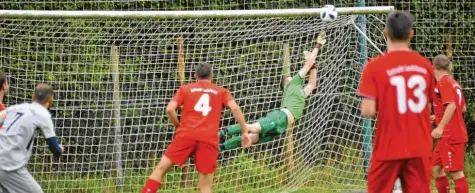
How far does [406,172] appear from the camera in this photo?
612 centimetres

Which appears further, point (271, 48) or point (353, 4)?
point (353, 4)

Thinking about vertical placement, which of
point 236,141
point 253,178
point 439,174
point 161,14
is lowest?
point 253,178

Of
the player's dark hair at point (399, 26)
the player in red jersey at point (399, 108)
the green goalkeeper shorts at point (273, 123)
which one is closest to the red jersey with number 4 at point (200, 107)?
the green goalkeeper shorts at point (273, 123)

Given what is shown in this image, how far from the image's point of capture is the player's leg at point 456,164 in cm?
935

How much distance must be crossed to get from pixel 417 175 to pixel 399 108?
49cm

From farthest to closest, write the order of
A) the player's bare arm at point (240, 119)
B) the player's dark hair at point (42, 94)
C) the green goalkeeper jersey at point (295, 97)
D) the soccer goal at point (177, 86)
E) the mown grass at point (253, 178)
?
the mown grass at point (253, 178)
the soccer goal at point (177, 86)
the green goalkeeper jersey at point (295, 97)
the player's bare arm at point (240, 119)
the player's dark hair at point (42, 94)

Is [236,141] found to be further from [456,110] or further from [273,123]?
[456,110]

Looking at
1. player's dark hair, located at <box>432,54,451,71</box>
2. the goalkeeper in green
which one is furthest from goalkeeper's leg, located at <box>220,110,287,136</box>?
player's dark hair, located at <box>432,54,451,71</box>

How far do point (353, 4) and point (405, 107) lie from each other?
793 cm

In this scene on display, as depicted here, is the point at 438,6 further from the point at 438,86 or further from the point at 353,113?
the point at 438,86

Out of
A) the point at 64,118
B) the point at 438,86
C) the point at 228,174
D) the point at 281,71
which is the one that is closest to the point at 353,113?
the point at 281,71

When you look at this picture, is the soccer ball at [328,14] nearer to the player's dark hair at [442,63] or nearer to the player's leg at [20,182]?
the player's dark hair at [442,63]

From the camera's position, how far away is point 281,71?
11438 mm

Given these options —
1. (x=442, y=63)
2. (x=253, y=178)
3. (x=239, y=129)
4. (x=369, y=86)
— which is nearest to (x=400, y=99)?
(x=369, y=86)
